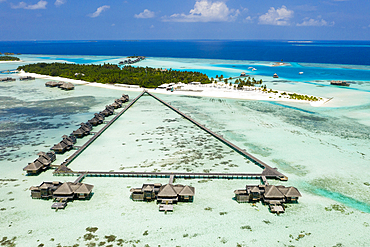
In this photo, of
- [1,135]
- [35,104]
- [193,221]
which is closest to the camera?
[193,221]

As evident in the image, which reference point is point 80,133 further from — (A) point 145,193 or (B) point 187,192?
(B) point 187,192

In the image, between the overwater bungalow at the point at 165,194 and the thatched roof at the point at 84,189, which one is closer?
the overwater bungalow at the point at 165,194

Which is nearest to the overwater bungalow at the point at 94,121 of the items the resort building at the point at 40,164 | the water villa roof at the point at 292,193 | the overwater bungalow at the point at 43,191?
the resort building at the point at 40,164

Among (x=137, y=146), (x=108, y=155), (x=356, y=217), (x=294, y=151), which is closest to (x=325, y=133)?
(x=294, y=151)

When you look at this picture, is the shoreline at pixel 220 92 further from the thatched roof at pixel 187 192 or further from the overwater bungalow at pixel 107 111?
the thatched roof at pixel 187 192

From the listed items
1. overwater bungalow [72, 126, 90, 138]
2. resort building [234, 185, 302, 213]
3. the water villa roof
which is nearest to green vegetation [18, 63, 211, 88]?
overwater bungalow [72, 126, 90, 138]

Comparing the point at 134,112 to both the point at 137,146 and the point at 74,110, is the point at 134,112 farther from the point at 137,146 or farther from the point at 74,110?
the point at 137,146
